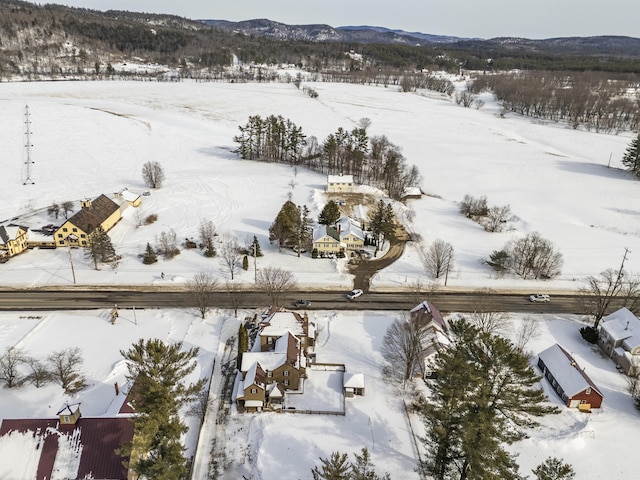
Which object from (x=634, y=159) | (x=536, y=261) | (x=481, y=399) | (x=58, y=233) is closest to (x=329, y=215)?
(x=536, y=261)

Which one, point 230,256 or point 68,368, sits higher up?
point 230,256

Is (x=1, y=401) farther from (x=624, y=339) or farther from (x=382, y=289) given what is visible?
(x=624, y=339)

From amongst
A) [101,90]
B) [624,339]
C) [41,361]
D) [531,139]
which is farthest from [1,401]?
[101,90]

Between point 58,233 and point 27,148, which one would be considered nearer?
point 58,233

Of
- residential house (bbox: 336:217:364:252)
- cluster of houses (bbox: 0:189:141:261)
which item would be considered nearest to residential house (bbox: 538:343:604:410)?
residential house (bbox: 336:217:364:252)

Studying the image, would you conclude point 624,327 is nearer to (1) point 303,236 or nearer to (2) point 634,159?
(1) point 303,236

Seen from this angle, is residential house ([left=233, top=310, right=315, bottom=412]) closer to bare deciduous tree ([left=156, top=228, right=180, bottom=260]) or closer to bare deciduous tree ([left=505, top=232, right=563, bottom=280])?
bare deciduous tree ([left=156, top=228, right=180, bottom=260])
